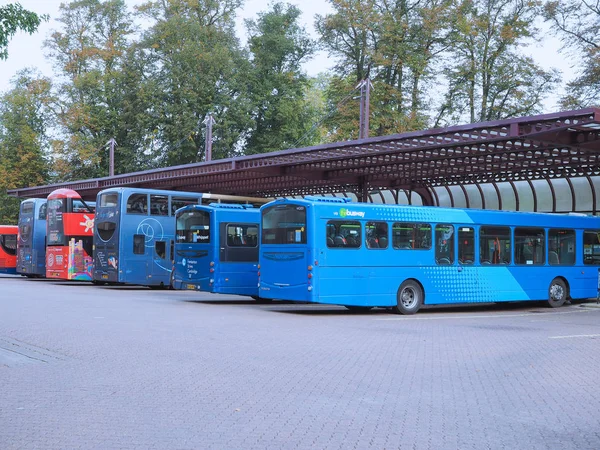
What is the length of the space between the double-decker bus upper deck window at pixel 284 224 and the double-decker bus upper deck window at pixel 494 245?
18.1 feet

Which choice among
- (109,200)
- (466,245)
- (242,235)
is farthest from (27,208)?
(466,245)

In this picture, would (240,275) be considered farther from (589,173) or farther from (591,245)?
(589,173)

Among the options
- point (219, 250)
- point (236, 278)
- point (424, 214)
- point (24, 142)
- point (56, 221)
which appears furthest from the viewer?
point (24, 142)

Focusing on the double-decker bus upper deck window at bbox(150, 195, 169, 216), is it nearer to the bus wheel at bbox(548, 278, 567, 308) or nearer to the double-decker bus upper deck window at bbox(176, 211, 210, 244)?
the double-decker bus upper deck window at bbox(176, 211, 210, 244)

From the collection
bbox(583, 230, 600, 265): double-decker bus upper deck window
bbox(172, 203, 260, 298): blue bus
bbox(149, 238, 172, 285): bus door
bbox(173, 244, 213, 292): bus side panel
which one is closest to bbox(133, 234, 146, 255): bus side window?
bbox(149, 238, 172, 285): bus door

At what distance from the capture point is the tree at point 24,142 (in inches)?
2238

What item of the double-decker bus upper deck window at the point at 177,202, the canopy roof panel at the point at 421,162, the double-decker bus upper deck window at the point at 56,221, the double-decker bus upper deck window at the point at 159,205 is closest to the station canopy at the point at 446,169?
the canopy roof panel at the point at 421,162

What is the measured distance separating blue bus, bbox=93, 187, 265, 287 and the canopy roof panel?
3.18 meters

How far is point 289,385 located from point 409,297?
11384mm

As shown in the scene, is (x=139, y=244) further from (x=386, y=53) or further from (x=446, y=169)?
(x=386, y=53)

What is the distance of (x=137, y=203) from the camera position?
92.9 feet

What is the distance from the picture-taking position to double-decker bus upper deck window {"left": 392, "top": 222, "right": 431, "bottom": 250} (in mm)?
19078

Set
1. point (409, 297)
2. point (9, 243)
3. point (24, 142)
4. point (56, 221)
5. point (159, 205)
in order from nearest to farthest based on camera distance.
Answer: point (409, 297)
point (159, 205)
point (56, 221)
point (9, 243)
point (24, 142)

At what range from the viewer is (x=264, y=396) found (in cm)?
783
